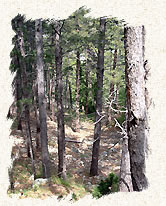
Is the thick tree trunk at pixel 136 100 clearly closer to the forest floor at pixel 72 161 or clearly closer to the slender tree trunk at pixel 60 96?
the forest floor at pixel 72 161

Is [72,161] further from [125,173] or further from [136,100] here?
[136,100]

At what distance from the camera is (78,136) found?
13000 mm

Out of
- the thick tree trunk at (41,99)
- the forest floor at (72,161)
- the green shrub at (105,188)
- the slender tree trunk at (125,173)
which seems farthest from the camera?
the thick tree trunk at (41,99)

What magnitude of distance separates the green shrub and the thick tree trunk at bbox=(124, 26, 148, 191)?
2.01 ft

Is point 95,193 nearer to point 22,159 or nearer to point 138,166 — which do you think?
point 138,166

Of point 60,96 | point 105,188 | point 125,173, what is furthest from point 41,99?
point 125,173

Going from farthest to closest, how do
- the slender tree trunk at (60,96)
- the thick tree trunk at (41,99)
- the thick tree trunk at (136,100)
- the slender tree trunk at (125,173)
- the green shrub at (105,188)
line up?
the slender tree trunk at (60,96) → the thick tree trunk at (41,99) → the green shrub at (105,188) → the slender tree trunk at (125,173) → the thick tree trunk at (136,100)

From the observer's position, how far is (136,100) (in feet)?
8.08

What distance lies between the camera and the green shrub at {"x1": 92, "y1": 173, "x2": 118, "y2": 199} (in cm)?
288

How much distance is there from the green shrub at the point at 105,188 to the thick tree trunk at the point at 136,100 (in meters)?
0.61

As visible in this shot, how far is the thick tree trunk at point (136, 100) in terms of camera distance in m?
2.42

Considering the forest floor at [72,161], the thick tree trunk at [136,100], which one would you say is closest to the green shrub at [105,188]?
the thick tree trunk at [136,100]

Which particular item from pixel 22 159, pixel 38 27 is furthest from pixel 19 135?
pixel 38 27

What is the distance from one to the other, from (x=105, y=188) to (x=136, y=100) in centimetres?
183
